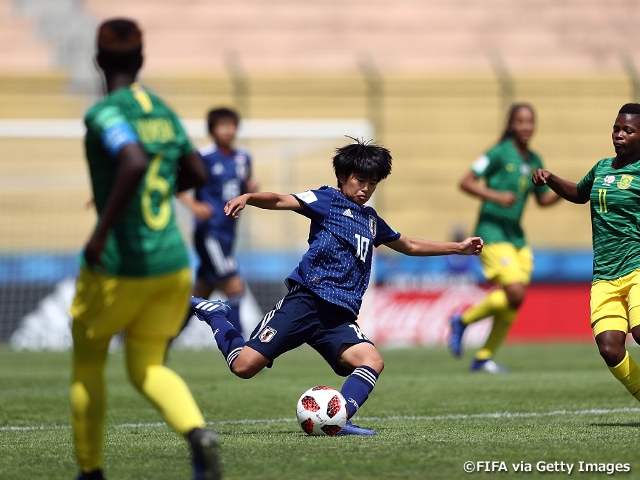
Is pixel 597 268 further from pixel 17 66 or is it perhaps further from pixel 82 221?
pixel 17 66

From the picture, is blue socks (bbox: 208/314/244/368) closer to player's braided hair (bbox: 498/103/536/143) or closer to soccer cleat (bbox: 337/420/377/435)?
soccer cleat (bbox: 337/420/377/435)

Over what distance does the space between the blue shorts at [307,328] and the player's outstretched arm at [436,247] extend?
55cm

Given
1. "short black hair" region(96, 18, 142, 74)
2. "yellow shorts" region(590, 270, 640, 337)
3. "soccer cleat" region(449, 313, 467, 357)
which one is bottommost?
"soccer cleat" region(449, 313, 467, 357)

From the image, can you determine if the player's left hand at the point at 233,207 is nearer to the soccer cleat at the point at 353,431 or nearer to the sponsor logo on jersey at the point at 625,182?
the soccer cleat at the point at 353,431

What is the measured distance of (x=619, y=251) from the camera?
670cm

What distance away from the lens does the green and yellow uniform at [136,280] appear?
4.28 metres

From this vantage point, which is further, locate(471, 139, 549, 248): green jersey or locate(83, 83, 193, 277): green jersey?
locate(471, 139, 549, 248): green jersey

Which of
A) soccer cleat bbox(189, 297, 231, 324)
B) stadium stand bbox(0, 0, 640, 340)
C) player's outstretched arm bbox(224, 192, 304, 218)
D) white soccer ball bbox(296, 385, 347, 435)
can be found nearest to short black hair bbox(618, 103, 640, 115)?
player's outstretched arm bbox(224, 192, 304, 218)

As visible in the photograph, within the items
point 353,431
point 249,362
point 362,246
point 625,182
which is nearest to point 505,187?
point 625,182

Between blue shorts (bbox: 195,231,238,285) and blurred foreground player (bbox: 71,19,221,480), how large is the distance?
23.9 feet

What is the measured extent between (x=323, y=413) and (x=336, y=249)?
100 centimetres

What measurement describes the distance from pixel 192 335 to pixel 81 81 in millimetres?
6395

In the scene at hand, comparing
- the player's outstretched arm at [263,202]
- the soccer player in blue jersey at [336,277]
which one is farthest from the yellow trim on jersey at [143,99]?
the soccer player in blue jersey at [336,277]

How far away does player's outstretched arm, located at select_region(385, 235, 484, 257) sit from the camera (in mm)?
6418
